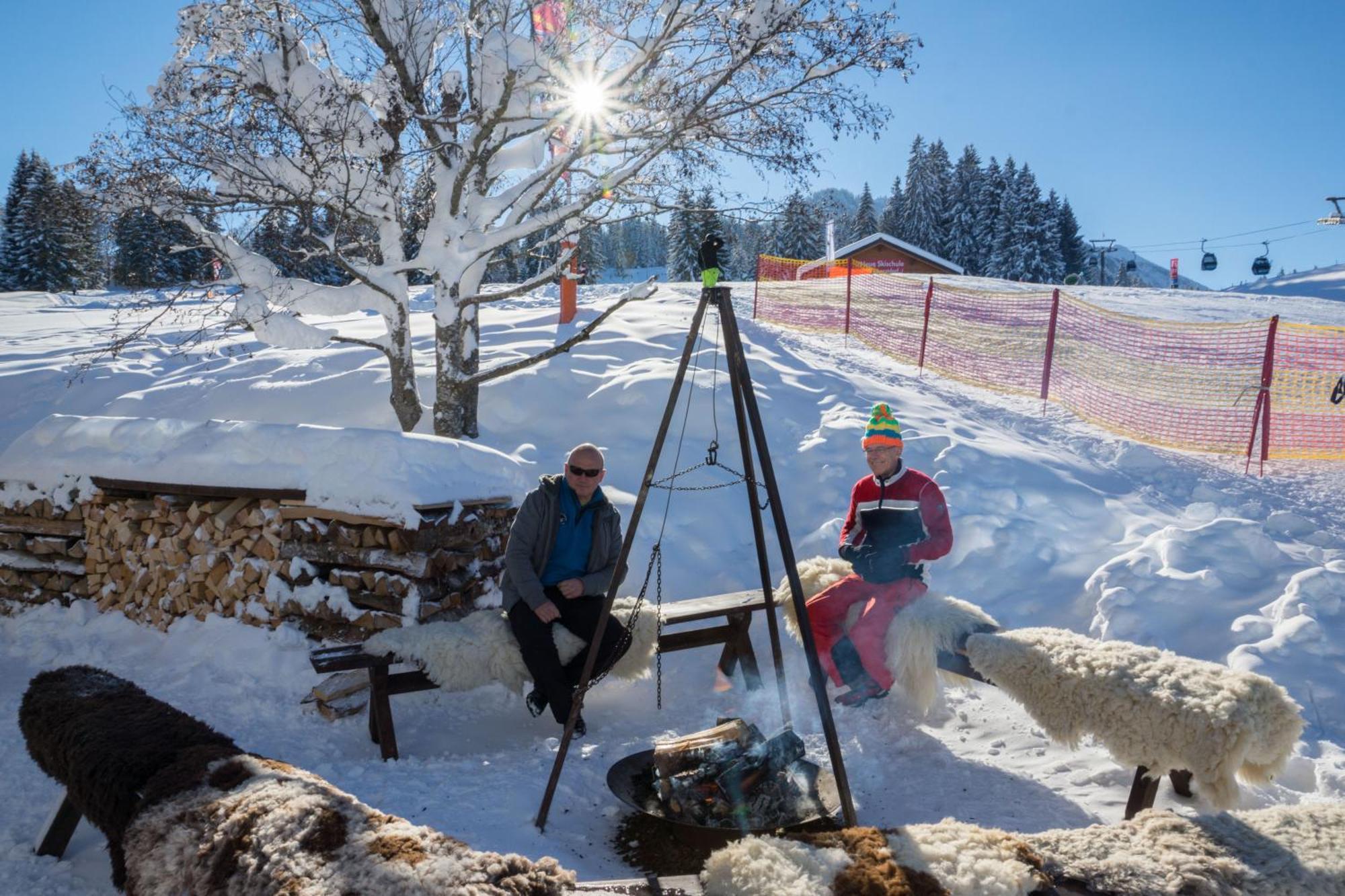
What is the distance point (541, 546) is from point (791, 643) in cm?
196

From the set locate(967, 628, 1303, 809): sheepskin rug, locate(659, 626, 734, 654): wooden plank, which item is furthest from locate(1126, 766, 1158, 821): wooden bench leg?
locate(659, 626, 734, 654): wooden plank

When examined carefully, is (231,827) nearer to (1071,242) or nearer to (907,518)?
(907,518)

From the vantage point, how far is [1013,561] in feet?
19.1

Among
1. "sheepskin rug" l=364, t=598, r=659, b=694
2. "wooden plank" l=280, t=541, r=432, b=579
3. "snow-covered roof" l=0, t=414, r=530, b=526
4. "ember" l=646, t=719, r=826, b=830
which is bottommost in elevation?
"ember" l=646, t=719, r=826, b=830

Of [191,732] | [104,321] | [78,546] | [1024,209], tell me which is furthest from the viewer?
[1024,209]

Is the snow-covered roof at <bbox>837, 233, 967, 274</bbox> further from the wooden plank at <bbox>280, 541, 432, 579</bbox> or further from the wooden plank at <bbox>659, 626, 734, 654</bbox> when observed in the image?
the wooden plank at <bbox>280, 541, 432, 579</bbox>

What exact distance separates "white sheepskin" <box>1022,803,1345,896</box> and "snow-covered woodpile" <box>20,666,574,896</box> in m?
1.37

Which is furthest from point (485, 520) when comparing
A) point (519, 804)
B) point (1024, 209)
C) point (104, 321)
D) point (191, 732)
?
point (1024, 209)

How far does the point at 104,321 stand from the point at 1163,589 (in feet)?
69.6

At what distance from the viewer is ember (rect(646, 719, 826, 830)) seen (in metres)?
3.33

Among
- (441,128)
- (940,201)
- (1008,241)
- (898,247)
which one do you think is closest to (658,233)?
(441,128)

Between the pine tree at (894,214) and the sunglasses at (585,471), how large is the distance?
4946 cm

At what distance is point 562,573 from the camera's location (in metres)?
4.46

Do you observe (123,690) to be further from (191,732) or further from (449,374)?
(449,374)
